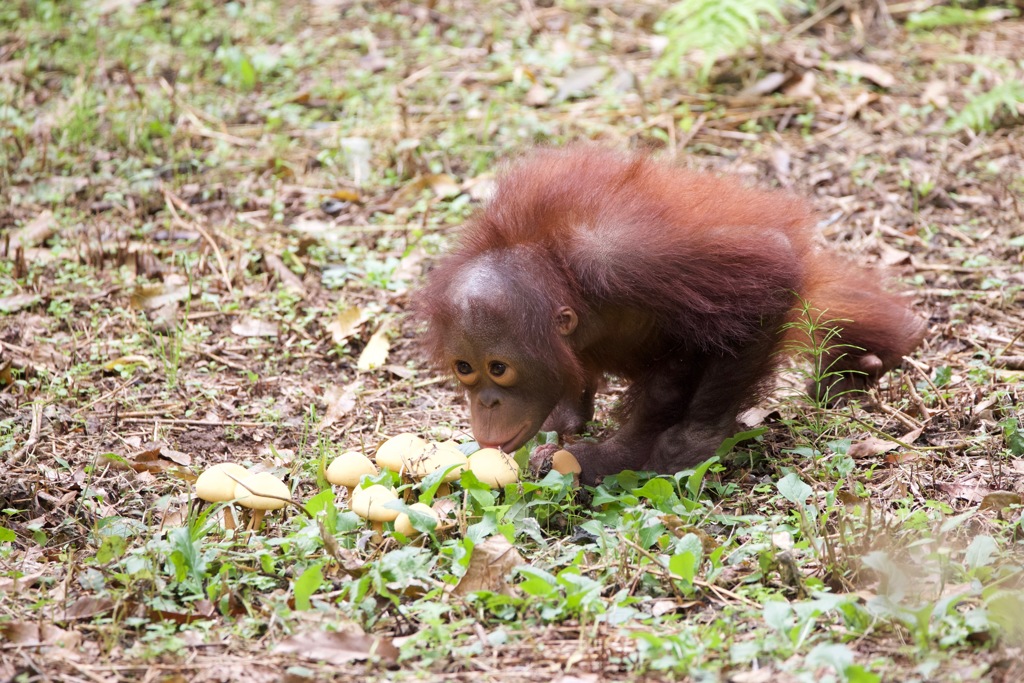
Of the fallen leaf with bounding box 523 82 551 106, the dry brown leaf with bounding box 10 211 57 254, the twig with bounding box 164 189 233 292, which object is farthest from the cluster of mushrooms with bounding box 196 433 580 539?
the fallen leaf with bounding box 523 82 551 106

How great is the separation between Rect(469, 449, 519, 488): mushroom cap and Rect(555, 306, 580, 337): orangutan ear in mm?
455

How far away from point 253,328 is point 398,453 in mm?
1696

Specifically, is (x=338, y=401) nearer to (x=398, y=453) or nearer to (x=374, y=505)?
(x=398, y=453)

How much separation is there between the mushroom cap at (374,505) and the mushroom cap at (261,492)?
22cm

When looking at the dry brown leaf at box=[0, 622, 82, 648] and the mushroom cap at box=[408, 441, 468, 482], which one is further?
the mushroom cap at box=[408, 441, 468, 482]

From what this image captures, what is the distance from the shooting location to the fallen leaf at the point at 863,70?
7.05 m

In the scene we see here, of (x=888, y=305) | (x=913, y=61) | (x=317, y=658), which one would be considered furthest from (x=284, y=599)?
(x=913, y=61)

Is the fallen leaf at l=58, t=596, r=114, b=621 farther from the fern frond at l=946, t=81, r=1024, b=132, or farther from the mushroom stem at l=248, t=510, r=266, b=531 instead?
the fern frond at l=946, t=81, r=1024, b=132

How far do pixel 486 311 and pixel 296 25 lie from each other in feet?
17.8

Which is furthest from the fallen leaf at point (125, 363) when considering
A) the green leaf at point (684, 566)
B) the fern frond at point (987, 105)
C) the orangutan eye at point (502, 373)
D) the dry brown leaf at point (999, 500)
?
the fern frond at point (987, 105)

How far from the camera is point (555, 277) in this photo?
3.59m

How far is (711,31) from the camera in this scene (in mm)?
6902

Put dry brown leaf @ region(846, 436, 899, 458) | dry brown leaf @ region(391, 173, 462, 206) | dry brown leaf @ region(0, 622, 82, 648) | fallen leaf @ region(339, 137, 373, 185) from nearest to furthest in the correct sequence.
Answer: dry brown leaf @ region(0, 622, 82, 648) < dry brown leaf @ region(846, 436, 899, 458) < dry brown leaf @ region(391, 173, 462, 206) < fallen leaf @ region(339, 137, 373, 185)

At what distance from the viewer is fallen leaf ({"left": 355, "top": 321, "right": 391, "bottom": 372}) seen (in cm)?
473
